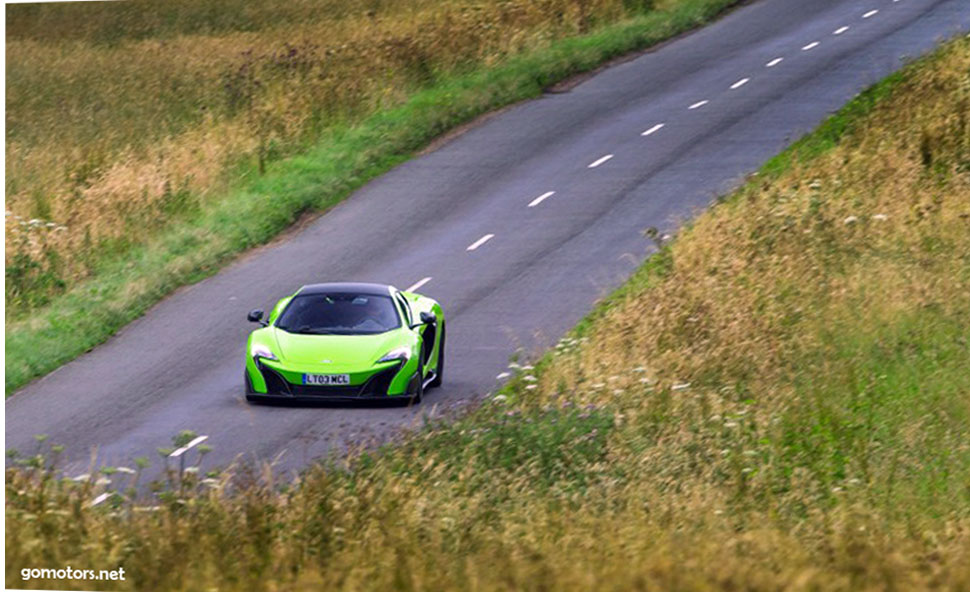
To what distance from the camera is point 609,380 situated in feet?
61.7

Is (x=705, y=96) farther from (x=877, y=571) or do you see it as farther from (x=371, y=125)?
(x=877, y=571)

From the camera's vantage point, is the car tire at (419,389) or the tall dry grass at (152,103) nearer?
the car tire at (419,389)

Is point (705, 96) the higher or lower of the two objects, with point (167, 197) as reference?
lower

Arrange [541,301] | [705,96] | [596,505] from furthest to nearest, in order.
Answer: [705,96], [541,301], [596,505]

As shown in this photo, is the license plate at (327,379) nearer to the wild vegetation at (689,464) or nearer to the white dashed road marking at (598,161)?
the wild vegetation at (689,464)

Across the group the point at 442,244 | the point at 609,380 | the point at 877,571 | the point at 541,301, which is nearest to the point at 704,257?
the point at 541,301

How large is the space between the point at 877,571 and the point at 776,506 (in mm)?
2900

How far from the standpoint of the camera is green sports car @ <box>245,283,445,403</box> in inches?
765

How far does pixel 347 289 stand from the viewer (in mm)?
20469

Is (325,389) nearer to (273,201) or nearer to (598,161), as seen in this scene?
(273,201)

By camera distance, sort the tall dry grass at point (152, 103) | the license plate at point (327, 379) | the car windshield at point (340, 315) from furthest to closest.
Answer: the tall dry grass at point (152, 103) → the car windshield at point (340, 315) → the license plate at point (327, 379)

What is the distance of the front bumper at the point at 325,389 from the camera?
1942cm

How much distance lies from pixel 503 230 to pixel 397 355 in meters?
7.49

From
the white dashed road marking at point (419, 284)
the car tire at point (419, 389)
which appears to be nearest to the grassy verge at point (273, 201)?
the white dashed road marking at point (419, 284)
